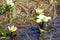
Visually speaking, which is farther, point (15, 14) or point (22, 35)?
point (15, 14)

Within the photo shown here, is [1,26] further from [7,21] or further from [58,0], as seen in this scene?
[58,0]

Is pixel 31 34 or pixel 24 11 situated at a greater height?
pixel 24 11

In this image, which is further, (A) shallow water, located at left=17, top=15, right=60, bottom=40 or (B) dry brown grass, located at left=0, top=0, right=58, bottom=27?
(B) dry brown grass, located at left=0, top=0, right=58, bottom=27

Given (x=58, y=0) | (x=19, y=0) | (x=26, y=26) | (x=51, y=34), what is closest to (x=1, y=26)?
(x=26, y=26)

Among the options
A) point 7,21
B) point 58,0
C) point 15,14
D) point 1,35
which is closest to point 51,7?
point 58,0

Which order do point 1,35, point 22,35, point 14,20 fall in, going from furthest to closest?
point 14,20 < point 22,35 < point 1,35

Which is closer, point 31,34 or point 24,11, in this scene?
point 31,34

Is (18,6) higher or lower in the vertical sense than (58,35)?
higher

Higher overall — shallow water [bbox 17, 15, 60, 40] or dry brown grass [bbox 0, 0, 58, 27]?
dry brown grass [bbox 0, 0, 58, 27]

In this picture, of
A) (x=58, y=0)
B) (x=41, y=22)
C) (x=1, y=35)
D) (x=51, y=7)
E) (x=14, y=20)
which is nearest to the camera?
(x=41, y=22)

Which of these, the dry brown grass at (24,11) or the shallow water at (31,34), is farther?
the dry brown grass at (24,11)

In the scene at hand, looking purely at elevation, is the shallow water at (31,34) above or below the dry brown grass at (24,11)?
below
